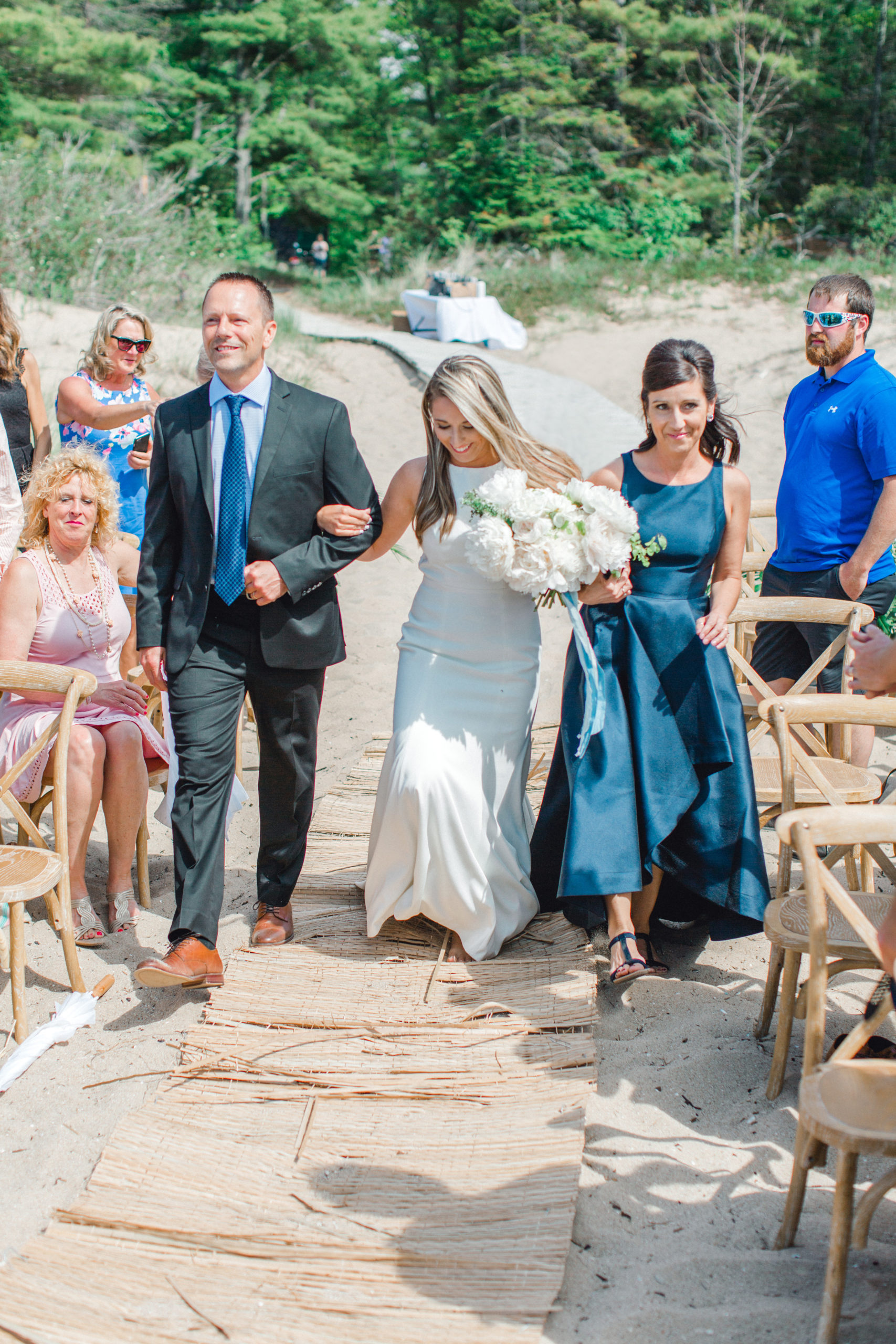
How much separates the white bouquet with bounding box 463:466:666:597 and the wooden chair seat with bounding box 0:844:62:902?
1.75 metres

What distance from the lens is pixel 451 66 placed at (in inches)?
1348

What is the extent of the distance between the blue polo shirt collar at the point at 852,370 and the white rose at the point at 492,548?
2081 millimetres

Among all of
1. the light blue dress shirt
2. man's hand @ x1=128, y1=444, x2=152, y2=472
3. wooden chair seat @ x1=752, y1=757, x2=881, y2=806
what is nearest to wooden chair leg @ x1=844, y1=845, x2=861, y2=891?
wooden chair seat @ x1=752, y1=757, x2=881, y2=806

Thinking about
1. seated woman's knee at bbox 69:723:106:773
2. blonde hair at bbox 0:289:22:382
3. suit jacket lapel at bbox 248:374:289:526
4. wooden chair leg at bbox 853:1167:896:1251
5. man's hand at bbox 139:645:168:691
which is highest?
blonde hair at bbox 0:289:22:382

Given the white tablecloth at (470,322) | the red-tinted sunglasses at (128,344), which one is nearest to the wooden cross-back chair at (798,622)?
the red-tinted sunglasses at (128,344)

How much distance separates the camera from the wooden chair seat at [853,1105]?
217 cm

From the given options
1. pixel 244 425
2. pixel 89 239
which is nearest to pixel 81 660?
pixel 244 425

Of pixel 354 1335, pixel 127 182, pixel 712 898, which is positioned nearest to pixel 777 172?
pixel 127 182

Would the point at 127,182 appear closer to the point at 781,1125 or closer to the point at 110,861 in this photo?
the point at 110,861

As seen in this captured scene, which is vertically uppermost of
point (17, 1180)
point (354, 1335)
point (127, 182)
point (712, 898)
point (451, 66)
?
point (451, 66)

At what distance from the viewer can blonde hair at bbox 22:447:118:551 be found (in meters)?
4.58

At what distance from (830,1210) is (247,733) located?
15.2 ft

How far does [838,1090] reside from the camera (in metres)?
2.36

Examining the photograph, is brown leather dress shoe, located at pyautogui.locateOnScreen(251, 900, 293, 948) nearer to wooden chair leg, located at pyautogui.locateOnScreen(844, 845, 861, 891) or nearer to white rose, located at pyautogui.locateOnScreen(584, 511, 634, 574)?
white rose, located at pyautogui.locateOnScreen(584, 511, 634, 574)
